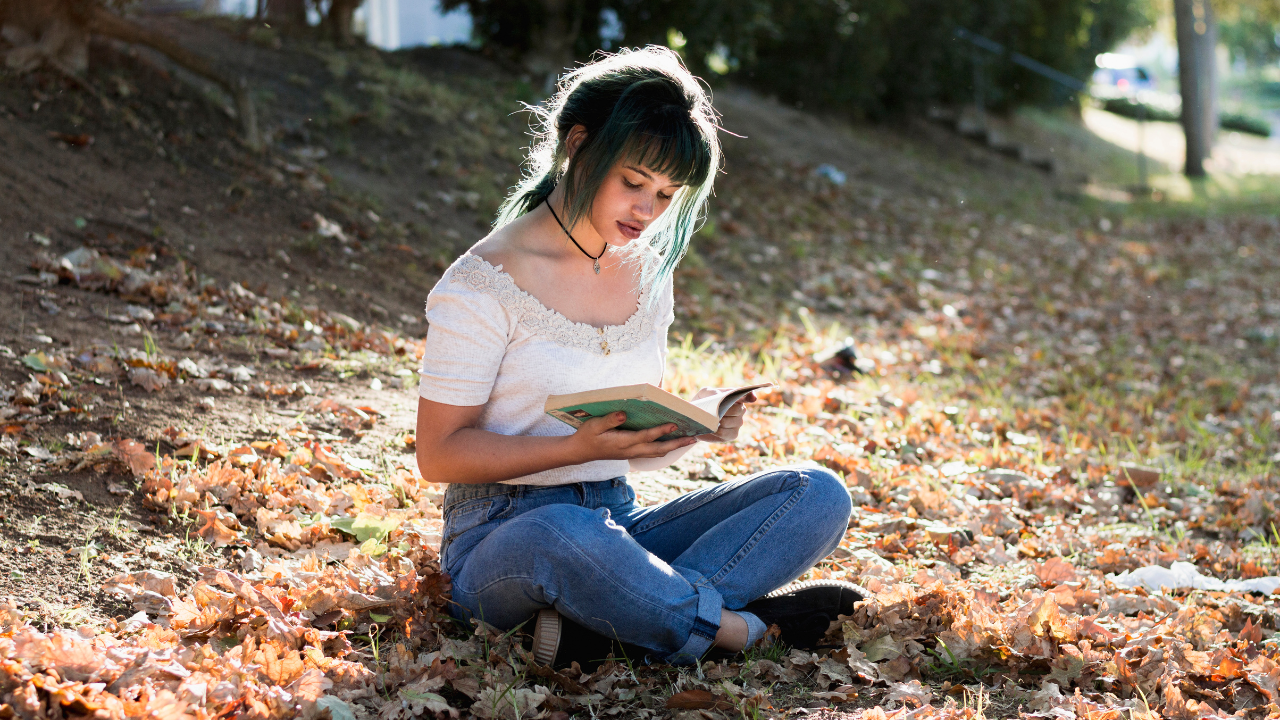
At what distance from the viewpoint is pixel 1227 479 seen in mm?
4652

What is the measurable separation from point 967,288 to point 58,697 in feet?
25.5

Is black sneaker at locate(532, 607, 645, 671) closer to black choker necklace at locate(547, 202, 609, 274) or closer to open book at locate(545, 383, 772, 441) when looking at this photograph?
open book at locate(545, 383, 772, 441)

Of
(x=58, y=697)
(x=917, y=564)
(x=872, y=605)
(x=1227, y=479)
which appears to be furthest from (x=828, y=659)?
(x=1227, y=479)

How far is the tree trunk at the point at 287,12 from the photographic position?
8645 mm

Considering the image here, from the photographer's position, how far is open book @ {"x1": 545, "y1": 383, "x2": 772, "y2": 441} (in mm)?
2121

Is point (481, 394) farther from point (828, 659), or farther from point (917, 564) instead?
point (917, 564)

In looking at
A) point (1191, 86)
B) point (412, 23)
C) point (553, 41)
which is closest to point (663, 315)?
point (553, 41)

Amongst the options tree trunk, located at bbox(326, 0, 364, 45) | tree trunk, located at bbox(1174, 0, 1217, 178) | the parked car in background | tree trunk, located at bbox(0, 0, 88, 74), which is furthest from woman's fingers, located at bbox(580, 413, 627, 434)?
tree trunk, located at bbox(1174, 0, 1217, 178)

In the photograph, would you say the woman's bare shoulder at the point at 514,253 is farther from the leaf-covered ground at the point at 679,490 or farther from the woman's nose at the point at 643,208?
the leaf-covered ground at the point at 679,490

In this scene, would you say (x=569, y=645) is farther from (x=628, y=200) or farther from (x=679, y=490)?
(x=679, y=490)

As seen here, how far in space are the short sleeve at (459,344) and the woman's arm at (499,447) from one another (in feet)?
0.13

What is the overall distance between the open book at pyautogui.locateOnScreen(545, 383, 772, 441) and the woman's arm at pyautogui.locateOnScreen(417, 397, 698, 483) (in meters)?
0.03

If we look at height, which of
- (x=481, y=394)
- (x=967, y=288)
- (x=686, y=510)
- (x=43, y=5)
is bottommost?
(x=967, y=288)

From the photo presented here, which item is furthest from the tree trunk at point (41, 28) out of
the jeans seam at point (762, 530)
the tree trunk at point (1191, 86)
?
the tree trunk at point (1191, 86)
